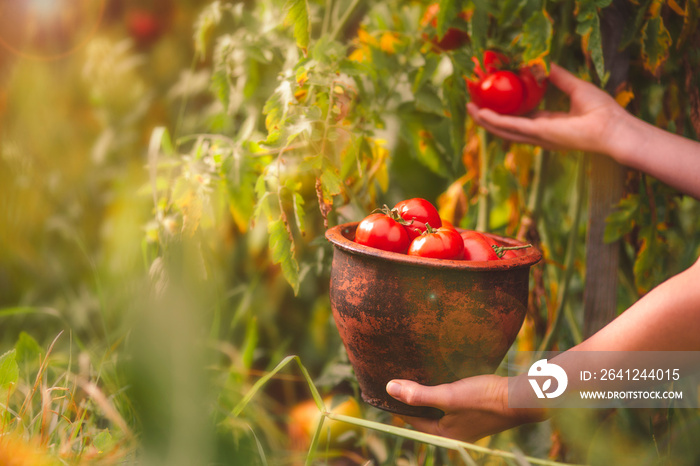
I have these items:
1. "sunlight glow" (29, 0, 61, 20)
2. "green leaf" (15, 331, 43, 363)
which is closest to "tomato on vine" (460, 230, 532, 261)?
"green leaf" (15, 331, 43, 363)

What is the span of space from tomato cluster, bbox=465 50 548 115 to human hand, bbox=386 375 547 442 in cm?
54

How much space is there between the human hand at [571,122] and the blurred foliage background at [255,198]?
72 mm

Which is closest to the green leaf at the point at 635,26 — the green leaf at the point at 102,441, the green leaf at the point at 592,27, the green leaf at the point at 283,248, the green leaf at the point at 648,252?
the green leaf at the point at 592,27

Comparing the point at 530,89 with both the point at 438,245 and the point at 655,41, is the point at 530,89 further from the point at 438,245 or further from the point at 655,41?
the point at 438,245

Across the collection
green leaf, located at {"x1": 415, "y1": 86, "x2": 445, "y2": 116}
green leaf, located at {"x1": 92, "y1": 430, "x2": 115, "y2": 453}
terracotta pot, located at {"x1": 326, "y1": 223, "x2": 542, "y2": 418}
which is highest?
green leaf, located at {"x1": 415, "y1": 86, "x2": 445, "y2": 116}

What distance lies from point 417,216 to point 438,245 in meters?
0.12

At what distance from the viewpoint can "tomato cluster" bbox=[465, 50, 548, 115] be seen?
100 centimetres

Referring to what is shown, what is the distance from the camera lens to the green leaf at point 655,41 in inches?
35.1

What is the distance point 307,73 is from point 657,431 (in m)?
1.06

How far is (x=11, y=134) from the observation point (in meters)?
1.79

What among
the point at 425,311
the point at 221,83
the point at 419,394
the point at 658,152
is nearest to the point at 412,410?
the point at 419,394

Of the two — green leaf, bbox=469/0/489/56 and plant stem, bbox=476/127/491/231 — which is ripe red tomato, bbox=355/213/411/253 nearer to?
green leaf, bbox=469/0/489/56

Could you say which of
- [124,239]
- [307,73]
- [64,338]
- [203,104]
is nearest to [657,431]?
[307,73]

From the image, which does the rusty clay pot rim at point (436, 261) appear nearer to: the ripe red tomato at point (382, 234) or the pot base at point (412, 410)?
the ripe red tomato at point (382, 234)
